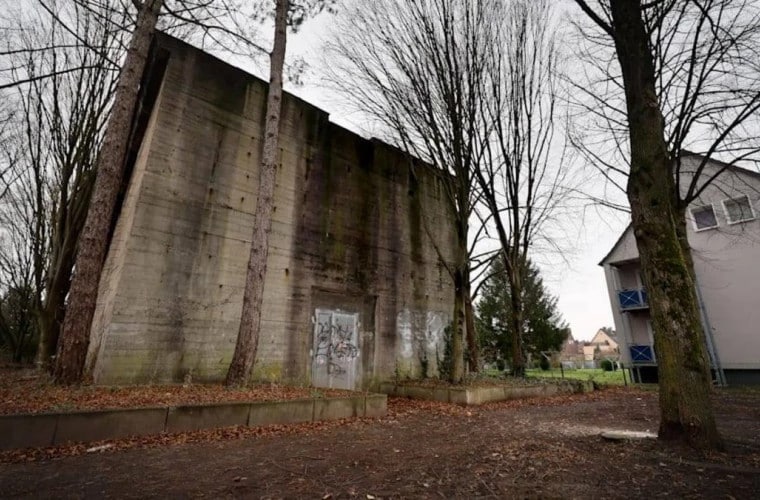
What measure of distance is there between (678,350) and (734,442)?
1.50 m

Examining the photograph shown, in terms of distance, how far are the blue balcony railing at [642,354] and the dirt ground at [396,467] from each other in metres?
14.4

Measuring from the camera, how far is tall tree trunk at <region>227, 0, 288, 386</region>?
741 centimetres

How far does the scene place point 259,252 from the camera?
7891 mm

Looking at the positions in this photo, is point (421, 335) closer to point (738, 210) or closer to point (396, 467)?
point (396, 467)

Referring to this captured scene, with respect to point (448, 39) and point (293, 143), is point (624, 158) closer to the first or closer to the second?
point (448, 39)

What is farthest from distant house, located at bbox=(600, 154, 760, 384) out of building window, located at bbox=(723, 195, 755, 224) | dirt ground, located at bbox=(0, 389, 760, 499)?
dirt ground, located at bbox=(0, 389, 760, 499)

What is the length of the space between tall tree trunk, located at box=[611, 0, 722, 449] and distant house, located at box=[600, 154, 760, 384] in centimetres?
1342

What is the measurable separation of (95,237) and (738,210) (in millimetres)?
24319

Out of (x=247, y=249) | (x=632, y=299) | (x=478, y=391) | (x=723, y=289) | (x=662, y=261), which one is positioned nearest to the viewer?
(x=662, y=261)

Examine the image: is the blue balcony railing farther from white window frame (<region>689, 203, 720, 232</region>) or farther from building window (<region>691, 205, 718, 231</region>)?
building window (<region>691, 205, 718, 231</region>)

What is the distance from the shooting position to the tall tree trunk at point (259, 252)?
292 inches

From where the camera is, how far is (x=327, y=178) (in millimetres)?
11906

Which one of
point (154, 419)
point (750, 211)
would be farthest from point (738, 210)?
point (154, 419)

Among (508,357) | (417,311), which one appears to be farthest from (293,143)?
(508,357)
